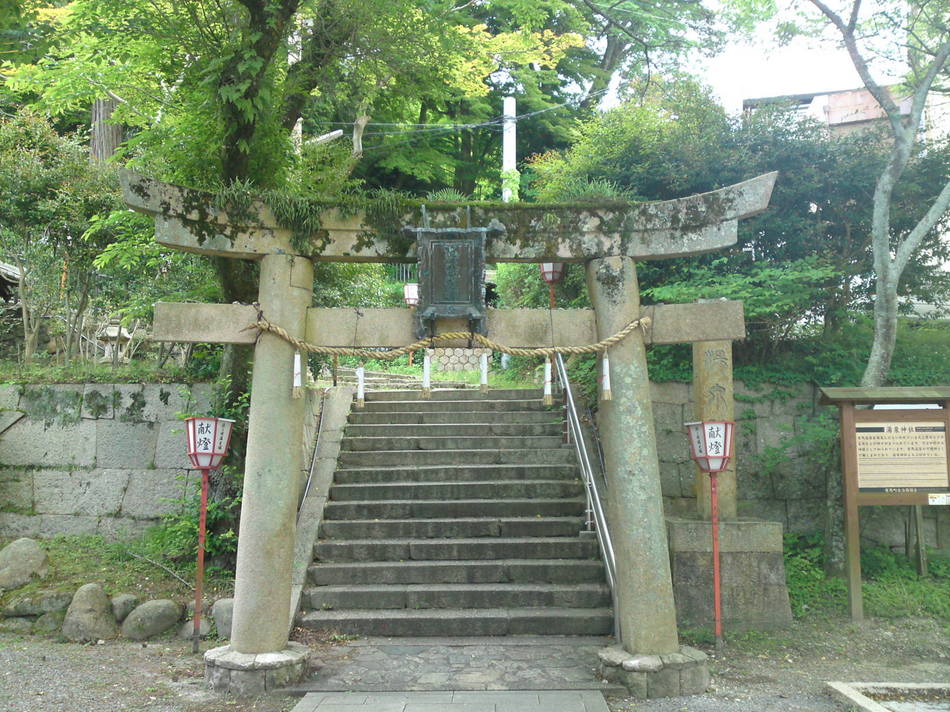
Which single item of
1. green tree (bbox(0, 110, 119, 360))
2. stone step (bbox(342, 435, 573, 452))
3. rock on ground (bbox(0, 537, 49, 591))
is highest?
green tree (bbox(0, 110, 119, 360))

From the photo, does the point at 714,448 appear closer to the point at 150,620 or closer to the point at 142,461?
the point at 150,620

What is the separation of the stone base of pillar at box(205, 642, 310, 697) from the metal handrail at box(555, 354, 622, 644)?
2750 mm

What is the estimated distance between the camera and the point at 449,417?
10.3 metres

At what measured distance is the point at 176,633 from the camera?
23.4 ft

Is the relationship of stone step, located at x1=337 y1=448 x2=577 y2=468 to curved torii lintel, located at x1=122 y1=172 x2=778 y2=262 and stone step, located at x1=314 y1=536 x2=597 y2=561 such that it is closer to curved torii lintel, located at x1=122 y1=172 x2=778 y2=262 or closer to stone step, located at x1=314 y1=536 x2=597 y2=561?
stone step, located at x1=314 y1=536 x2=597 y2=561

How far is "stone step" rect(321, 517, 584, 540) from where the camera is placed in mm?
8094

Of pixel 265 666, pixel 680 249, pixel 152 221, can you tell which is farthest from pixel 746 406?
pixel 152 221

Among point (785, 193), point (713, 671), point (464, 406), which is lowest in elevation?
point (713, 671)

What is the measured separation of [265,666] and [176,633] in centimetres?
232

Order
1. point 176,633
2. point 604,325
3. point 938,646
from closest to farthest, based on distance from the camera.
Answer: point 604,325 → point 938,646 → point 176,633

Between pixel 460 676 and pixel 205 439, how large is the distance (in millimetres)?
3266

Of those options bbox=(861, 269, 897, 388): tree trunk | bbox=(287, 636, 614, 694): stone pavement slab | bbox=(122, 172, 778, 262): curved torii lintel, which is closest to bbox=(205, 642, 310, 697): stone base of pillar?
bbox=(287, 636, 614, 694): stone pavement slab

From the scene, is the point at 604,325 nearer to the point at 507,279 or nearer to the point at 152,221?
the point at 152,221

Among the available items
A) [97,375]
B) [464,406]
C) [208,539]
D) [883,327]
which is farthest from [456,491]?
[883,327]
